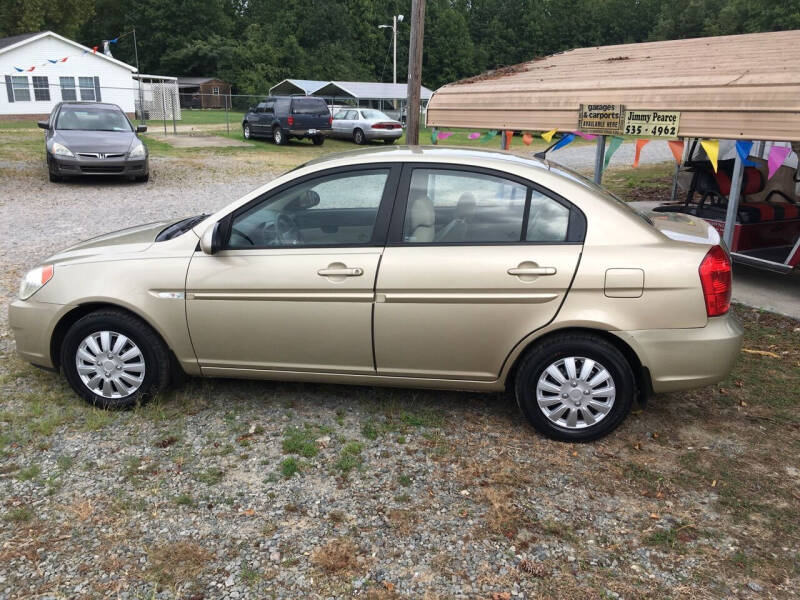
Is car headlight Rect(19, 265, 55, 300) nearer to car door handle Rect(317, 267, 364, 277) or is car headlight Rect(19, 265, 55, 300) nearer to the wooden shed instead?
car door handle Rect(317, 267, 364, 277)

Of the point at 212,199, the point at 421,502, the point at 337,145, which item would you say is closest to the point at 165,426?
the point at 421,502

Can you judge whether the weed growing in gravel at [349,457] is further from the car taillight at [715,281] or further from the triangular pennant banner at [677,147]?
the triangular pennant banner at [677,147]

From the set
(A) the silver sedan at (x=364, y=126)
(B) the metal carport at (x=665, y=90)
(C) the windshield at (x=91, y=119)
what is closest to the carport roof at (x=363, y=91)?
(A) the silver sedan at (x=364, y=126)

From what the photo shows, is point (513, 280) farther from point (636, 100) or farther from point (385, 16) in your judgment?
point (385, 16)

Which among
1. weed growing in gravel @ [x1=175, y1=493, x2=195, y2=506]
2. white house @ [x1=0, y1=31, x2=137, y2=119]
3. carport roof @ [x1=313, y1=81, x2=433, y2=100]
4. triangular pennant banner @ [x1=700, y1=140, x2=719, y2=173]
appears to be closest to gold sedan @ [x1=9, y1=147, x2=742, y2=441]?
weed growing in gravel @ [x1=175, y1=493, x2=195, y2=506]

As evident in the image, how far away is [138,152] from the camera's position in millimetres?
13859

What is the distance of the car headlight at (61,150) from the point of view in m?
13.1

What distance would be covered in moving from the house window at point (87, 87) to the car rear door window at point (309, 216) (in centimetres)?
3712

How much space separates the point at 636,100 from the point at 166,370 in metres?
5.29

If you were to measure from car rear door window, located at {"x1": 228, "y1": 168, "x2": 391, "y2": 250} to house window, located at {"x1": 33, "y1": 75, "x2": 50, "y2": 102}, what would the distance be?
37.4 m

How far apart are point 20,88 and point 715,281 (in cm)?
3917

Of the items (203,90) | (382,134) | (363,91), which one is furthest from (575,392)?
(203,90)

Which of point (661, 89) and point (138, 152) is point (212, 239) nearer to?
point (661, 89)

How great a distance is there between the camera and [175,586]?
8.98 ft
